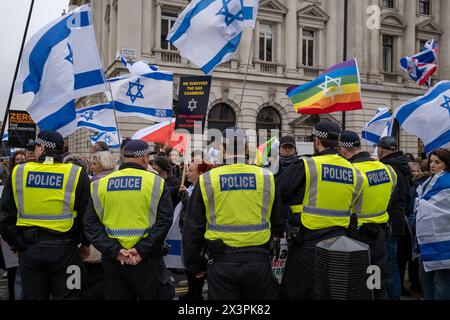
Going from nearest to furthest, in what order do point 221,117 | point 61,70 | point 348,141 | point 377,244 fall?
1. point 348,141
2. point 377,244
3. point 61,70
4. point 221,117

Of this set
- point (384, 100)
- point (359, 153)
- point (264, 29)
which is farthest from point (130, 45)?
point (359, 153)

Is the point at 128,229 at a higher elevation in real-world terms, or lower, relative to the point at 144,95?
lower

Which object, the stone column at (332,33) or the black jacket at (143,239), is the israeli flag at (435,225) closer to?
the black jacket at (143,239)

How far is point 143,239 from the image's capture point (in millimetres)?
3852

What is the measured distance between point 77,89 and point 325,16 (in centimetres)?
2432

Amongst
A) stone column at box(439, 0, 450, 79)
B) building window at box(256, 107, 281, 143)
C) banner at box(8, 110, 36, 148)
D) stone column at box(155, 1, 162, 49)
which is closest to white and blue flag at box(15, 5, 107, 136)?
banner at box(8, 110, 36, 148)

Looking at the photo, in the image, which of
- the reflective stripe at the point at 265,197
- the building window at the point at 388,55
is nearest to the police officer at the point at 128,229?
the reflective stripe at the point at 265,197

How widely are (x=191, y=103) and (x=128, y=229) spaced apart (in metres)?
5.65

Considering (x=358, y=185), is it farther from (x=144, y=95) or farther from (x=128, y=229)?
(x=144, y=95)

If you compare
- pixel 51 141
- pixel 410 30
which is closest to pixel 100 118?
pixel 51 141

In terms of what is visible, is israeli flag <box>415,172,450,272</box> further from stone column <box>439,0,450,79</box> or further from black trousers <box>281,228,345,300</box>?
stone column <box>439,0,450,79</box>

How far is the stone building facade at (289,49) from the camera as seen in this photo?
2370cm

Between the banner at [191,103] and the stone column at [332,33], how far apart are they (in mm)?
20651

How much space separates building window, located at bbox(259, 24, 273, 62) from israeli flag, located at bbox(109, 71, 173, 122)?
709 inches
